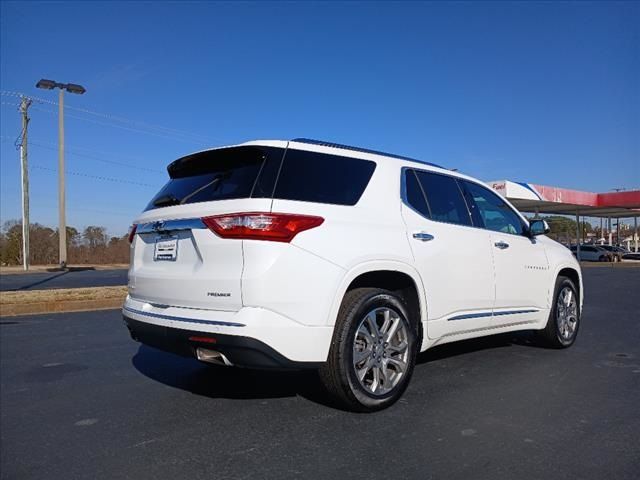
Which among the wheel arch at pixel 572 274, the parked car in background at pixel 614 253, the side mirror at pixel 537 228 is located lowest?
the parked car in background at pixel 614 253

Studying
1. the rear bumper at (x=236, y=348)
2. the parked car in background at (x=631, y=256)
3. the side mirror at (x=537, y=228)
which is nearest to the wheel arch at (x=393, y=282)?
the rear bumper at (x=236, y=348)

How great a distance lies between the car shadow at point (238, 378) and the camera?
3988 mm

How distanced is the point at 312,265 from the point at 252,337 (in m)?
0.57

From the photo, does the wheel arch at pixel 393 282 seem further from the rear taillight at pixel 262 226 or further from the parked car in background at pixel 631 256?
the parked car in background at pixel 631 256

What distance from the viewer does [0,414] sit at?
3770mm

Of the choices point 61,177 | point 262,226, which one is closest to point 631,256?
point 61,177

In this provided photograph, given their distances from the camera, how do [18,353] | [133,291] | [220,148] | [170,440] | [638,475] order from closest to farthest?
[638,475]
[170,440]
[220,148]
[133,291]
[18,353]

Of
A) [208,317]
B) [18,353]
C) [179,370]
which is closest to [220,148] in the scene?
[208,317]

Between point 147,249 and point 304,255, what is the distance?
1416 mm

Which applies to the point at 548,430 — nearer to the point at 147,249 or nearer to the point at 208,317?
the point at 208,317

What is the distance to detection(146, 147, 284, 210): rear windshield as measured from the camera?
3.29 meters

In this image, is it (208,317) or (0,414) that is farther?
(0,414)

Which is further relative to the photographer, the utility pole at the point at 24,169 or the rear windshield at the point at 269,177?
the utility pole at the point at 24,169

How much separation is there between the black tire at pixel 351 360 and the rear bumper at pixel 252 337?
110 mm
